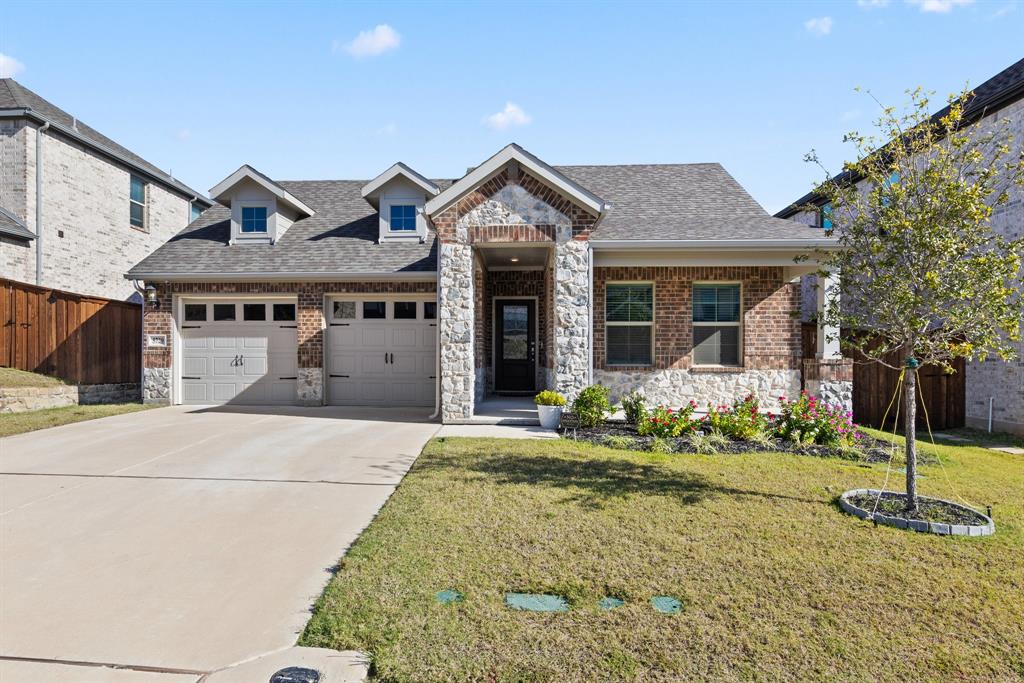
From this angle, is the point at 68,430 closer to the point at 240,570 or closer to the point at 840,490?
the point at 240,570

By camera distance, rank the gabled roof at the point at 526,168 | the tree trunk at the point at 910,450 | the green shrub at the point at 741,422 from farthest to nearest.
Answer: the gabled roof at the point at 526,168
the green shrub at the point at 741,422
the tree trunk at the point at 910,450

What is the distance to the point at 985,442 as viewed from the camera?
898cm

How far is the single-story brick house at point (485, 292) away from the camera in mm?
9258

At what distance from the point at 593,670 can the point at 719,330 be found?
9.60 m

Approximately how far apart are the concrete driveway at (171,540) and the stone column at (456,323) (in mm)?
1412

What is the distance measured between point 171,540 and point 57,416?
27.3 feet

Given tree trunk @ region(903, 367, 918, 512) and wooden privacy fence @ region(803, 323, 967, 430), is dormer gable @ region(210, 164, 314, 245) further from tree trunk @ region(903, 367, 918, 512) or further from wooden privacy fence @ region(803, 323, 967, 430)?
tree trunk @ region(903, 367, 918, 512)

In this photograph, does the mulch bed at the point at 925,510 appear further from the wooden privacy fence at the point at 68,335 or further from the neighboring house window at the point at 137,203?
the neighboring house window at the point at 137,203

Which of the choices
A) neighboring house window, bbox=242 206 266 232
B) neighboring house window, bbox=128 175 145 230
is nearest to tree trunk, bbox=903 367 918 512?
neighboring house window, bbox=242 206 266 232

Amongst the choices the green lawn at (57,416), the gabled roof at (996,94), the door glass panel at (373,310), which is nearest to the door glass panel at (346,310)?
the door glass panel at (373,310)

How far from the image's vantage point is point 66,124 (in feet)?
50.0

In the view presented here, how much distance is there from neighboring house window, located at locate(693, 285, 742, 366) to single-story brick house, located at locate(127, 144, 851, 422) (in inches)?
1.4

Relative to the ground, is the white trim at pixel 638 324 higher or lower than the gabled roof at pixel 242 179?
lower

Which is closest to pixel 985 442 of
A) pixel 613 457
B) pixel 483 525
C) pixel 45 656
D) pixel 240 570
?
pixel 613 457
